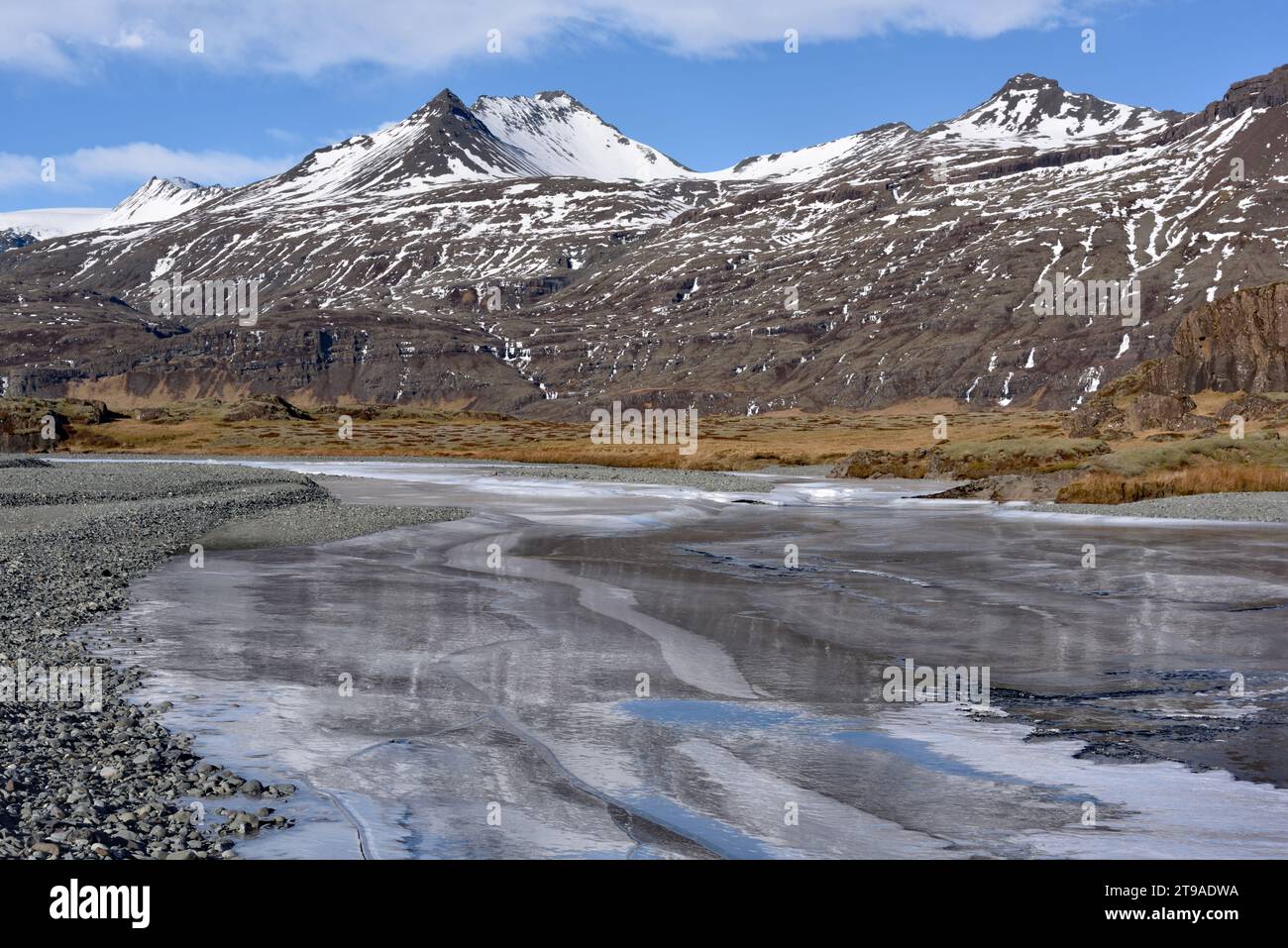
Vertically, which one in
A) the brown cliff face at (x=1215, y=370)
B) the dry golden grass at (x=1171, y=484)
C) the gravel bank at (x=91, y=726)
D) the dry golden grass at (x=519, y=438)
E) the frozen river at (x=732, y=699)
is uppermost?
the brown cliff face at (x=1215, y=370)

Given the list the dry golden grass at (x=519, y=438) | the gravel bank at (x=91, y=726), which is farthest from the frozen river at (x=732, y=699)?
the dry golden grass at (x=519, y=438)

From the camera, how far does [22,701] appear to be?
13.2 m

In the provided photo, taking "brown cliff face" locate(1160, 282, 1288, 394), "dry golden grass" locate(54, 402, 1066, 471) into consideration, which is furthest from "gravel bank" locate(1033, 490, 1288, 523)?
"brown cliff face" locate(1160, 282, 1288, 394)

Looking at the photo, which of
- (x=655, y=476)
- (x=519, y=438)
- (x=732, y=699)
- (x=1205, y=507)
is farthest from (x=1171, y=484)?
(x=519, y=438)

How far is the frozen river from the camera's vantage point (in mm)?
10156

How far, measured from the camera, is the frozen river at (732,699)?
1016 cm

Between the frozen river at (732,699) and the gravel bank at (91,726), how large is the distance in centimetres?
56

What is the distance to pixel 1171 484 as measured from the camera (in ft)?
168

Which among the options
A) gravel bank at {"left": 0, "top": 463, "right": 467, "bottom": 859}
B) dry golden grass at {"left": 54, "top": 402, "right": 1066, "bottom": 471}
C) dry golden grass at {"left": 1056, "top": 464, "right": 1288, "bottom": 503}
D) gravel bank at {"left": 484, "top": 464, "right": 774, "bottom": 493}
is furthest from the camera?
dry golden grass at {"left": 54, "top": 402, "right": 1066, "bottom": 471}

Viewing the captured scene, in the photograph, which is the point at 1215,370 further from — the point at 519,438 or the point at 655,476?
the point at 519,438

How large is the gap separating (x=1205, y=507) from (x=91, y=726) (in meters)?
42.2

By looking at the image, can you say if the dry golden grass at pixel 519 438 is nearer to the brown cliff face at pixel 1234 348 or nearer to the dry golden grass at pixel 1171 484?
the brown cliff face at pixel 1234 348

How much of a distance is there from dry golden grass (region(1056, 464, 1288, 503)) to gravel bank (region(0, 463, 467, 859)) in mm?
32002

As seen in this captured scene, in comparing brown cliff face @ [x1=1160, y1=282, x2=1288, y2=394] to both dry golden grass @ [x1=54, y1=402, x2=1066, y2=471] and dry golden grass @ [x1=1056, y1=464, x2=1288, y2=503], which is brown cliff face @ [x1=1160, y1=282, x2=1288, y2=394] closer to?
dry golden grass @ [x1=54, y1=402, x2=1066, y2=471]
